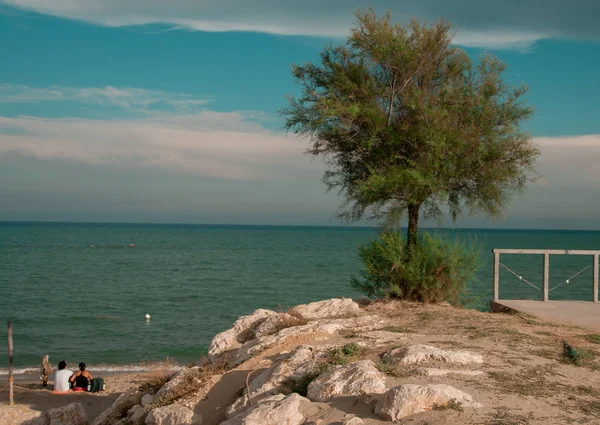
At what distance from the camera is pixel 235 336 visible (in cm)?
1281

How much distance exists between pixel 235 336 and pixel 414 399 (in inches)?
260

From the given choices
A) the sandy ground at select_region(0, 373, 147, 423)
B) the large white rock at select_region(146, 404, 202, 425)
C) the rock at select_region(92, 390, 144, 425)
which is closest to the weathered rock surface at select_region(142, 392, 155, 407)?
the rock at select_region(92, 390, 144, 425)

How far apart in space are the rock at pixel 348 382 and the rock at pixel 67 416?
746cm

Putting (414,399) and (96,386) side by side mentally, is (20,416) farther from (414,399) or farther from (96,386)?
(414,399)

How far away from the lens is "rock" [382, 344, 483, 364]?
8.76m

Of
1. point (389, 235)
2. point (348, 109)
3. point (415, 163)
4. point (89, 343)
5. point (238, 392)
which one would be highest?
point (348, 109)

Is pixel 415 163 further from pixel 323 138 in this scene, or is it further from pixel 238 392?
pixel 238 392

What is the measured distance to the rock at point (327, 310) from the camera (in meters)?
13.3

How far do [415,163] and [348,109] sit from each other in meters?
2.17

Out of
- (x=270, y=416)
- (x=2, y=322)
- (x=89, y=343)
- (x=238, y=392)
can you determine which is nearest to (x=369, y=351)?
(x=238, y=392)

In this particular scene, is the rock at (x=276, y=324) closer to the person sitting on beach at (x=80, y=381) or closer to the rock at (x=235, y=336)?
the rock at (x=235, y=336)

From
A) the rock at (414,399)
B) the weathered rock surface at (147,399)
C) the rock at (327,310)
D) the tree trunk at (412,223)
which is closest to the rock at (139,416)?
the weathered rock surface at (147,399)

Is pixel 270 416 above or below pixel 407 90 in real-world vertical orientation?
below

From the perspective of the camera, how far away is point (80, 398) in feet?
53.2
